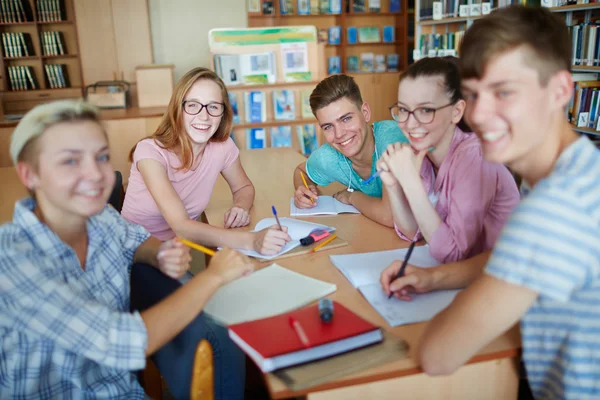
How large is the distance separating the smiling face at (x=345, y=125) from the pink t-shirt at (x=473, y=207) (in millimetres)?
625

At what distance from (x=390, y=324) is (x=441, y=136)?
2.17 ft

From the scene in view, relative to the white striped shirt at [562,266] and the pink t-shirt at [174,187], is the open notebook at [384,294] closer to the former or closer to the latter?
the white striped shirt at [562,266]

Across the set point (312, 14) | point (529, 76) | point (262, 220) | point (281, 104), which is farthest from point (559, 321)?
point (312, 14)

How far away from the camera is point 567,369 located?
3.05 ft

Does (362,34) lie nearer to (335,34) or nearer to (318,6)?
(335,34)

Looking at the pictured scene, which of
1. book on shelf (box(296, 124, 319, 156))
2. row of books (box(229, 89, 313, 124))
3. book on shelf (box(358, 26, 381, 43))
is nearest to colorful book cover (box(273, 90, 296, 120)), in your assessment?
row of books (box(229, 89, 313, 124))

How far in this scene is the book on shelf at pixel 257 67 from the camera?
13.9 ft

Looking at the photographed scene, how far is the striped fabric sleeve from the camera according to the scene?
81 centimetres

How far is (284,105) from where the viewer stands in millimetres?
4391

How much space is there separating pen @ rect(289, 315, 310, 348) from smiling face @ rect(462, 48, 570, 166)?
19.5 inches

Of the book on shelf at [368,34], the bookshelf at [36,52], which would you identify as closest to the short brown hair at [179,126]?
the bookshelf at [36,52]

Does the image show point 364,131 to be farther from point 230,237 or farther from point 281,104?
point 281,104

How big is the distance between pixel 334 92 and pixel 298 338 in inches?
46.3

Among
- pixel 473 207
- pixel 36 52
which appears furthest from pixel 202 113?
pixel 36 52
